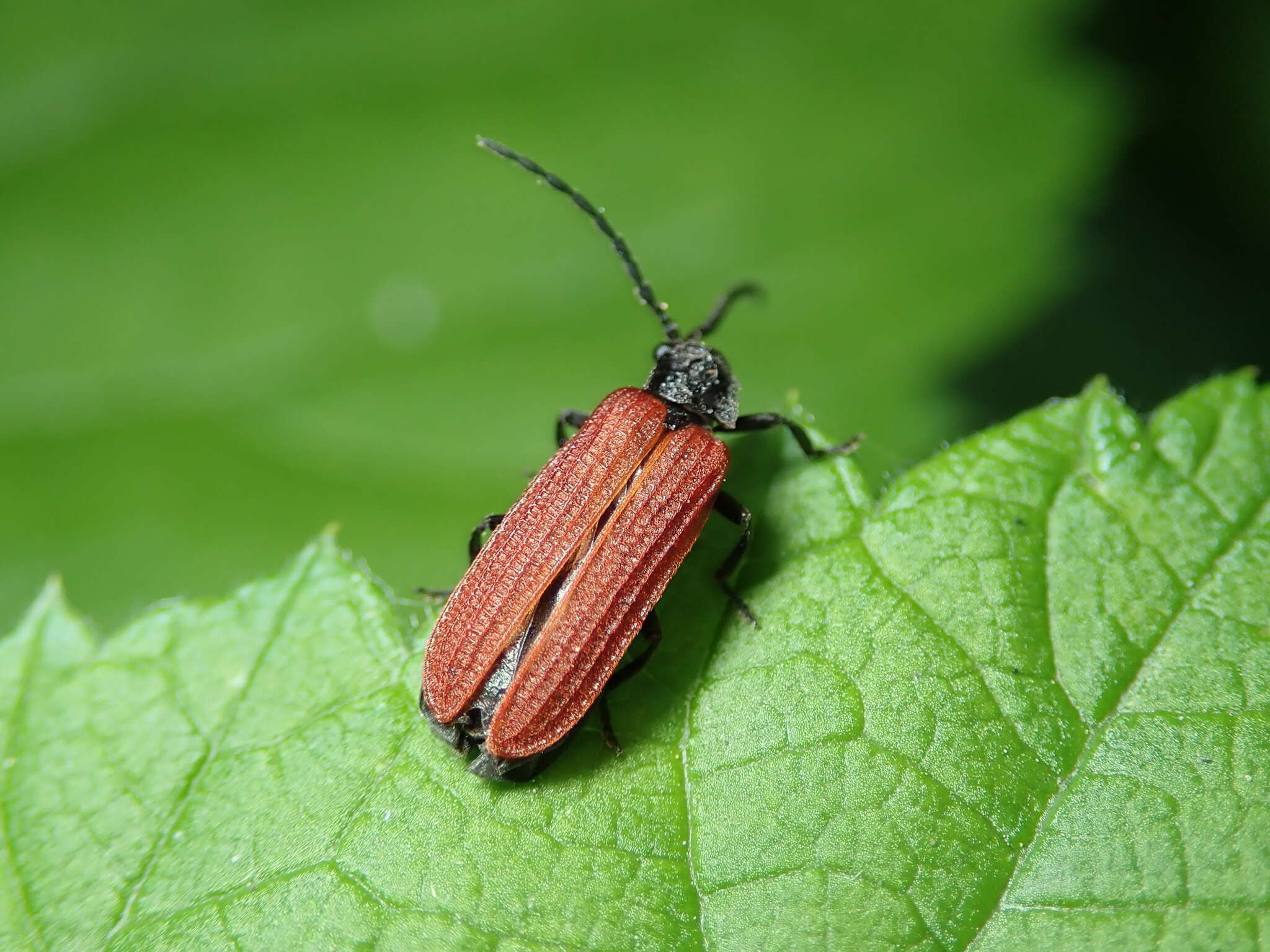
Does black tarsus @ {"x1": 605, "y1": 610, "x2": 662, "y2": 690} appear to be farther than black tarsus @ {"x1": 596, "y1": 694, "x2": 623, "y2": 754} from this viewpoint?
Yes

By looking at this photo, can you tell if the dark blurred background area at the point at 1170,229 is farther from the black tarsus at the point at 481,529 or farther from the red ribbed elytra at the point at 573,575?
the black tarsus at the point at 481,529

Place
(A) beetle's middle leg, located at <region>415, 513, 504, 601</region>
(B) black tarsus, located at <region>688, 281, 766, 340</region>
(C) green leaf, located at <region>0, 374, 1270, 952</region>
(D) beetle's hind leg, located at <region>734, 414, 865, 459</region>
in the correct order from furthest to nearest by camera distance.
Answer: (B) black tarsus, located at <region>688, 281, 766, 340</region> → (A) beetle's middle leg, located at <region>415, 513, 504, 601</region> → (D) beetle's hind leg, located at <region>734, 414, 865, 459</region> → (C) green leaf, located at <region>0, 374, 1270, 952</region>

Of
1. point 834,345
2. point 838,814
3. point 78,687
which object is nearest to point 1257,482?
point 838,814

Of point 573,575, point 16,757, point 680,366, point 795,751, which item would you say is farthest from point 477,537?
point 16,757

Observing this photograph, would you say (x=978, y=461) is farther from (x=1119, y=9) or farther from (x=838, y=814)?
(x=1119, y=9)

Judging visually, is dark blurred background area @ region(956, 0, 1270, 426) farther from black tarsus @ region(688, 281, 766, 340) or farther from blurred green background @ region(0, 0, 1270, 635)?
black tarsus @ region(688, 281, 766, 340)

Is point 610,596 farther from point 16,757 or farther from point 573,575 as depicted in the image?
point 16,757

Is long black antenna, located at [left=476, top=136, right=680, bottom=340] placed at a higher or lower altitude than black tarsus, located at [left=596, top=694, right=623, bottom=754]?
higher

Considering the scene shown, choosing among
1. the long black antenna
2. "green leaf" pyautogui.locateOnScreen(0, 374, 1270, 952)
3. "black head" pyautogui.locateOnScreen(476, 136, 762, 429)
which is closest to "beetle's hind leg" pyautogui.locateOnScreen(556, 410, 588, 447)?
"black head" pyautogui.locateOnScreen(476, 136, 762, 429)
